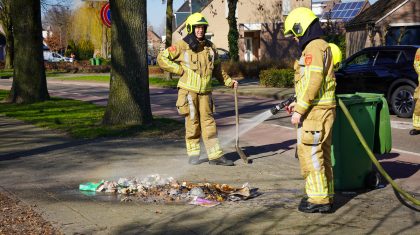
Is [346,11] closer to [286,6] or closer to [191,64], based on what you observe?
[286,6]

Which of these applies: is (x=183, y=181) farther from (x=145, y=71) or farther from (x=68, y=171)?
(x=145, y=71)

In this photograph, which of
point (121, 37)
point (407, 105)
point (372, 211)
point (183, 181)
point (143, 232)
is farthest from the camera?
point (407, 105)

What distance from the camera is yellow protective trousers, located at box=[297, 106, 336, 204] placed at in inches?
230

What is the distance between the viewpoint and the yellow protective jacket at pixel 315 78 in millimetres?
5688

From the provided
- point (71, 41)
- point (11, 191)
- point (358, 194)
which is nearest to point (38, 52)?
point (11, 191)

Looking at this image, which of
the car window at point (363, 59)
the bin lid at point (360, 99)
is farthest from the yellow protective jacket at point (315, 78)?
the car window at point (363, 59)

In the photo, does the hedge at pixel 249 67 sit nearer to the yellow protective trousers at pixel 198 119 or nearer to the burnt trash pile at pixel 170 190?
the yellow protective trousers at pixel 198 119

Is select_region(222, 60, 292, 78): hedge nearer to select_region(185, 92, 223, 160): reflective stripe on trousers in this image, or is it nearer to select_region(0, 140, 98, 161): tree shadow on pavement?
select_region(0, 140, 98, 161): tree shadow on pavement

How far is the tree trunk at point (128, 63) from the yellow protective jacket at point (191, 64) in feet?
12.0

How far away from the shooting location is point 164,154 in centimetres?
916

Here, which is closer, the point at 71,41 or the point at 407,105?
the point at 407,105

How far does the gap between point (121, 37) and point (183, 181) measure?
5.19m

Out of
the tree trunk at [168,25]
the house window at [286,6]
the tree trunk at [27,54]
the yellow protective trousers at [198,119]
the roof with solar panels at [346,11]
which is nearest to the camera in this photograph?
the yellow protective trousers at [198,119]

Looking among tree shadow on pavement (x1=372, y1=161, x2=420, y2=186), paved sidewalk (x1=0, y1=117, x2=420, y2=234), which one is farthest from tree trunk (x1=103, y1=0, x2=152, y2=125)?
tree shadow on pavement (x1=372, y1=161, x2=420, y2=186)
